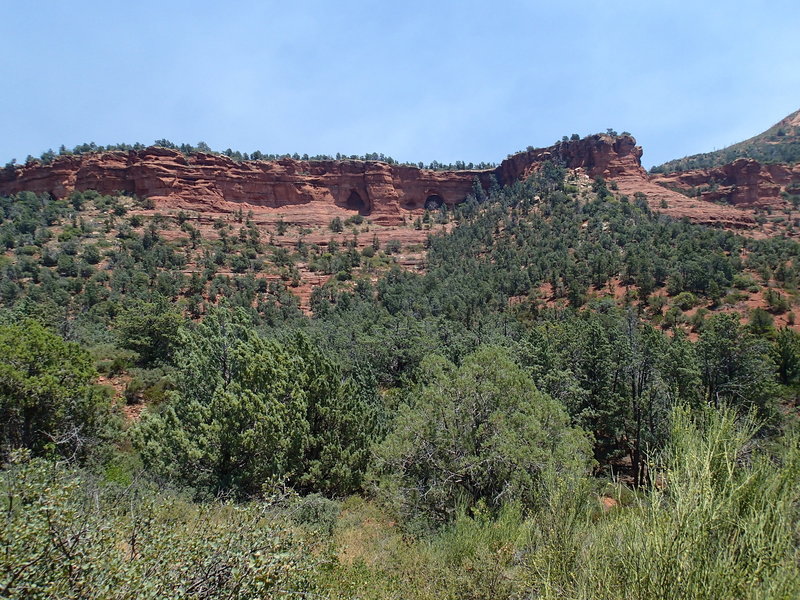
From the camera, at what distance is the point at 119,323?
105 ft

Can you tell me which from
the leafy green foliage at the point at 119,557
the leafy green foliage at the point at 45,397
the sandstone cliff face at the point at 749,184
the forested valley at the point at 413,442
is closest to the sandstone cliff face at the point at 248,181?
the forested valley at the point at 413,442

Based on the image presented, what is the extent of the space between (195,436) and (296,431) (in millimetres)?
2694

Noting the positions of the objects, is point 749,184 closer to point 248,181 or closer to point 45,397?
point 248,181

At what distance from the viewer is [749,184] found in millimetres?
63344

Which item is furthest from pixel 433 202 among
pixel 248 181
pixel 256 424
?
pixel 256 424

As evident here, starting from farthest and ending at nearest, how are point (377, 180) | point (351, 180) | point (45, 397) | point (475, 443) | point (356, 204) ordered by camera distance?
point (356, 204) < point (351, 180) < point (377, 180) < point (45, 397) < point (475, 443)

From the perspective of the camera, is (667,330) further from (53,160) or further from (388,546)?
(53,160)

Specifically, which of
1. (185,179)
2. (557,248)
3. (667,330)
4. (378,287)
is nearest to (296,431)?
(667,330)

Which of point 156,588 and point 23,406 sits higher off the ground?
point 156,588

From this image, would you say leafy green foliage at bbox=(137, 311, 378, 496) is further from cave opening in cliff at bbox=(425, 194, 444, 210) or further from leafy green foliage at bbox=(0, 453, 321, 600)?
cave opening in cliff at bbox=(425, 194, 444, 210)

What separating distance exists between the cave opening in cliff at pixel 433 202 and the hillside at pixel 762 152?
39673 millimetres

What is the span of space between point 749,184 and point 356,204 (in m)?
60.8

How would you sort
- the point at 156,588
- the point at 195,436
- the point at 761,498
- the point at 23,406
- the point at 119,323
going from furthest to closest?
the point at 119,323
the point at 23,406
the point at 195,436
the point at 156,588
the point at 761,498

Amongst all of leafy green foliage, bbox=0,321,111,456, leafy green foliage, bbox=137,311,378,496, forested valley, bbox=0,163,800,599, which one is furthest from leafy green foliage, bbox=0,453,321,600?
leafy green foliage, bbox=0,321,111,456
